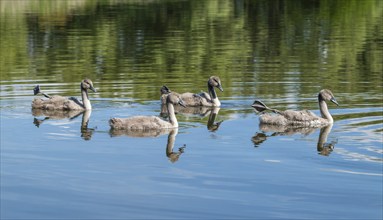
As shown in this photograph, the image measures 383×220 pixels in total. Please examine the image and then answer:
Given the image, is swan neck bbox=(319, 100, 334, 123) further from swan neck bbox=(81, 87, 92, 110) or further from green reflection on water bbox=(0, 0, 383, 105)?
swan neck bbox=(81, 87, 92, 110)

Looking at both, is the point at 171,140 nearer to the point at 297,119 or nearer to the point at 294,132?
the point at 294,132

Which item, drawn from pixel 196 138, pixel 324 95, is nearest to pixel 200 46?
pixel 324 95

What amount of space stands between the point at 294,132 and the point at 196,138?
2.45 metres

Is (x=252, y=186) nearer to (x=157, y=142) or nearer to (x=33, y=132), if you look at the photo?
(x=157, y=142)

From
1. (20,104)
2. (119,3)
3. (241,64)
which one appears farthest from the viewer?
(119,3)

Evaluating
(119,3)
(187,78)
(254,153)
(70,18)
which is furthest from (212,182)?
(119,3)

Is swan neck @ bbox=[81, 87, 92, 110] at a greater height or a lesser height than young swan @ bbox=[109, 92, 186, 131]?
lesser

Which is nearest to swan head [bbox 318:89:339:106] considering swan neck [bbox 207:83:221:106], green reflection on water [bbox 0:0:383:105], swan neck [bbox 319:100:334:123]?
swan neck [bbox 319:100:334:123]

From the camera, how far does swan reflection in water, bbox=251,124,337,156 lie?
21.8 metres

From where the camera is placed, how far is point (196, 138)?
23.3m

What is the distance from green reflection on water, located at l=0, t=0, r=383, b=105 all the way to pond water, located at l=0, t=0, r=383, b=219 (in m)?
0.18

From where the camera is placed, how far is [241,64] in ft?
129

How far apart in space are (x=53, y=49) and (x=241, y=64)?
15.5 metres

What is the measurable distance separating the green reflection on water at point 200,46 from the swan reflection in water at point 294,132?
16.8 ft
